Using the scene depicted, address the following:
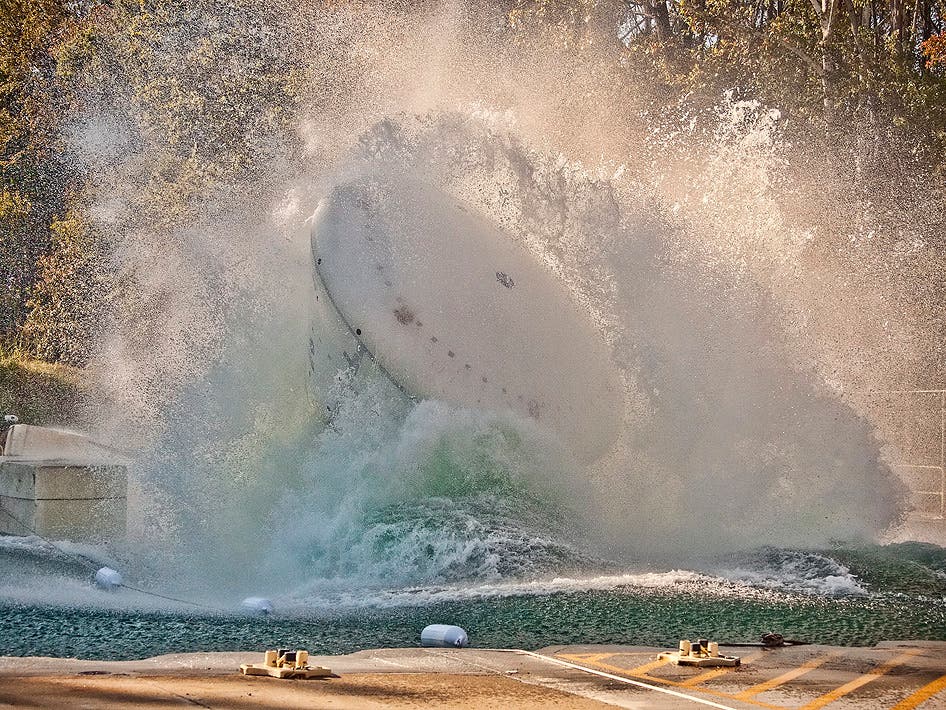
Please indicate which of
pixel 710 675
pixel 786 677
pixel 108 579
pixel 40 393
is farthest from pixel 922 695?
pixel 40 393

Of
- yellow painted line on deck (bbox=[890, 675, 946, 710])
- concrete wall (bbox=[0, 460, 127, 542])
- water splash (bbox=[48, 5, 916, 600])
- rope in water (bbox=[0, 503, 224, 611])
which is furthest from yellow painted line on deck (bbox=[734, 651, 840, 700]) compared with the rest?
concrete wall (bbox=[0, 460, 127, 542])

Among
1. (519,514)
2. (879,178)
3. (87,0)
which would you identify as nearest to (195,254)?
(519,514)

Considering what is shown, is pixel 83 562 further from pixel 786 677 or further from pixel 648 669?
pixel 786 677

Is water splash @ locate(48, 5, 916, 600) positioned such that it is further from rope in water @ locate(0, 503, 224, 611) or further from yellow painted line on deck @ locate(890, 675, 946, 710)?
yellow painted line on deck @ locate(890, 675, 946, 710)

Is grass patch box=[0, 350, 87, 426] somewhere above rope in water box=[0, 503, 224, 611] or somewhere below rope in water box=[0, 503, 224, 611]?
above

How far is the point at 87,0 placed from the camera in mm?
30734

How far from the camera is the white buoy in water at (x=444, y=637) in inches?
301

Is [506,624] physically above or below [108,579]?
below

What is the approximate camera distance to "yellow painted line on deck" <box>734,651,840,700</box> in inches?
247

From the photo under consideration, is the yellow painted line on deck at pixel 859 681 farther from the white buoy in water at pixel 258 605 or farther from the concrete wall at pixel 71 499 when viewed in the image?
the concrete wall at pixel 71 499

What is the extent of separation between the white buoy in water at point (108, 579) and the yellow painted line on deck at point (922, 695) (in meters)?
6.33

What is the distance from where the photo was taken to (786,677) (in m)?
6.69

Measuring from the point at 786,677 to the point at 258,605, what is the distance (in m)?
4.01

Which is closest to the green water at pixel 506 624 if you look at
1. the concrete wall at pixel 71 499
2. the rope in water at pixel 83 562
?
the rope in water at pixel 83 562
